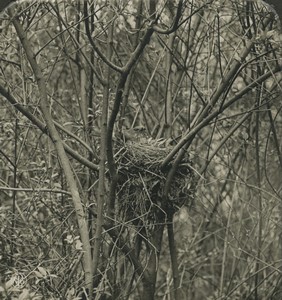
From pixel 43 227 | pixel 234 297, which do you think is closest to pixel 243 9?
pixel 43 227

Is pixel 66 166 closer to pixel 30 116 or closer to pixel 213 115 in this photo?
pixel 30 116

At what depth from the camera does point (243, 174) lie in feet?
16.1

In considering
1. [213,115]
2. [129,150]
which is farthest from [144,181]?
[213,115]

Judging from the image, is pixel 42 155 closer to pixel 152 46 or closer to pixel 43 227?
pixel 43 227

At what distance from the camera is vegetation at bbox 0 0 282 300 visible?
341 cm

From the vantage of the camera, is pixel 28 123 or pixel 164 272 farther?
pixel 164 272

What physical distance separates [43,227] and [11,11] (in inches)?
48.4

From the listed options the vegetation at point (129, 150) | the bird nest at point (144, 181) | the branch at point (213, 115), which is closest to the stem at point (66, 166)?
the vegetation at point (129, 150)

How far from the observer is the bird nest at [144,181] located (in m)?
3.72

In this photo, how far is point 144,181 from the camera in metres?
3.75

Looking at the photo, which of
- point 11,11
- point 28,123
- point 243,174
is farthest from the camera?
point 243,174

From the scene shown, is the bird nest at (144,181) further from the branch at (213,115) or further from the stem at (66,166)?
the stem at (66,166)

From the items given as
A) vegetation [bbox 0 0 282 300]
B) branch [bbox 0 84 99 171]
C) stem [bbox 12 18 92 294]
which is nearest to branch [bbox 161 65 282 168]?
vegetation [bbox 0 0 282 300]

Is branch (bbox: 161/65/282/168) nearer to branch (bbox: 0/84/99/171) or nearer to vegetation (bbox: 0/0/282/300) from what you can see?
vegetation (bbox: 0/0/282/300)
